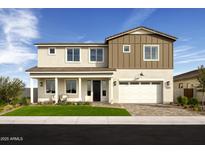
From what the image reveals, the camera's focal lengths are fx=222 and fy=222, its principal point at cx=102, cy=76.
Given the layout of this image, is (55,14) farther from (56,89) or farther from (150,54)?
(150,54)

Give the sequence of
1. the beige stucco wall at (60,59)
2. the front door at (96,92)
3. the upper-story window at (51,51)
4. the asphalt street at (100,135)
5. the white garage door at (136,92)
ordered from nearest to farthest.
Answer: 1. the asphalt street at (100,135)
2. the white garage door at (136,92)
3. the front door at (96,92)
4. the beige stucco wall at (60,59)
5. the upper-story window at (51,51)

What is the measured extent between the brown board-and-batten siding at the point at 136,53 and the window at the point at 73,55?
353 centimetres

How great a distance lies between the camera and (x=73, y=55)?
23.9 meters

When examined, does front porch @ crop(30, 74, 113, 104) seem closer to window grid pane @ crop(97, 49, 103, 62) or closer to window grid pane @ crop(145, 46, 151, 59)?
window grid pane @ crop(97, 49, 103, 62)

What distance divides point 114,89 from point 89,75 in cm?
310

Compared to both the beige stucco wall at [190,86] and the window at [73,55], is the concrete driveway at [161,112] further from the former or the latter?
the window at [73,55]

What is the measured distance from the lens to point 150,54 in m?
23.0

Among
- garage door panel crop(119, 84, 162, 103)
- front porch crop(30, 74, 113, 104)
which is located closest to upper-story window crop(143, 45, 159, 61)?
garage door panel crop(119, 84, 162, 103)

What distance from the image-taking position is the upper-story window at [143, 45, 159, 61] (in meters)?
22.9

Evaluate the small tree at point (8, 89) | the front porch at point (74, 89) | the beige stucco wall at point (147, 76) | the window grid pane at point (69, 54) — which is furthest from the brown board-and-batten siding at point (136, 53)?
the small tree at point (8, 89)

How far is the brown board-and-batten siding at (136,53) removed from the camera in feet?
74.8

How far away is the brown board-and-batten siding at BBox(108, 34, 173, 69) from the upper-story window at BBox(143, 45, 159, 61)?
31 cm
